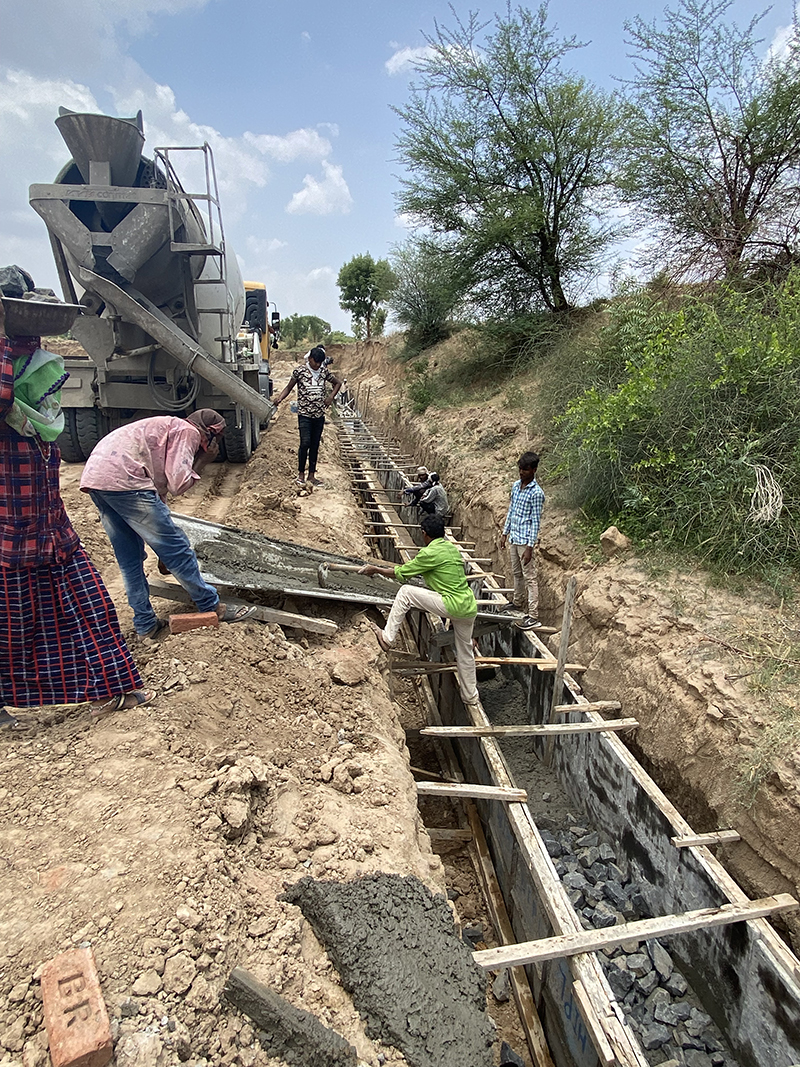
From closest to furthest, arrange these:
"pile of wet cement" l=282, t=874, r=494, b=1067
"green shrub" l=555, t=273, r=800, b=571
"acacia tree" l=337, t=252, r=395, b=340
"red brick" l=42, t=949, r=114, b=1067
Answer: "red brick" l=42, t=949, r=114, b=1067 < "pile of wet cement" l=282, t=874, r=494, b=1067 < "green shrub" l=555, t=273, r=800, b=571 < "acacia tree" l=337, t=252, r=395, b=340

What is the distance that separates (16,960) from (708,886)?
3.19m

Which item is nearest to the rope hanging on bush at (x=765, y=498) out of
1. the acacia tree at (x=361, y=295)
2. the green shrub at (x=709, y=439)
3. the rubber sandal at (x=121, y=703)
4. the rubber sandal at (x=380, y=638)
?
the green shrub at (x=709, y=439)

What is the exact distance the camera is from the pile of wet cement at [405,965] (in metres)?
2.02

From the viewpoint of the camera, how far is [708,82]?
7730mm

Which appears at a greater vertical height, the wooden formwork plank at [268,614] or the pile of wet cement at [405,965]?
the wooden formwork plank at [268,614]

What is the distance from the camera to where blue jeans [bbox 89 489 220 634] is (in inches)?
127

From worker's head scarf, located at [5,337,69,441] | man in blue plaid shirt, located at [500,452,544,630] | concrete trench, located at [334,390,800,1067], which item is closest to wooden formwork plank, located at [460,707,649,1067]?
concrete trench, located at [334,390,800,1067]

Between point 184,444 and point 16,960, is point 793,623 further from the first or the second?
point 16,960

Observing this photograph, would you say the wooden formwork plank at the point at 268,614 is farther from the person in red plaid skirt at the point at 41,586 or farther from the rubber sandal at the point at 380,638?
the person in red plaid skirt at the point at 41,586

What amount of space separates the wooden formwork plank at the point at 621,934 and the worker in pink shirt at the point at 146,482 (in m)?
2.51

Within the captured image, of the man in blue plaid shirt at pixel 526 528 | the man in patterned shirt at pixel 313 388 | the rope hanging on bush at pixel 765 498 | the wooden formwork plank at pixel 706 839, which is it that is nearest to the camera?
the wooden formwork plank at pixel 706 839

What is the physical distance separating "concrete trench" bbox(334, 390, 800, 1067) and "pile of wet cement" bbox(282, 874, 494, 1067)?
73cm

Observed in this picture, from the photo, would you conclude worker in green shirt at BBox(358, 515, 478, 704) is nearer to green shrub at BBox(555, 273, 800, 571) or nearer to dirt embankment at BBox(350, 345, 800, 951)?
dirt embankment at BBox(350, 345, 800, 951)

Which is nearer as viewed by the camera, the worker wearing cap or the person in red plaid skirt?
the person in red plaid skirt
